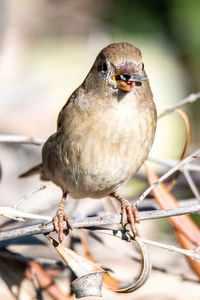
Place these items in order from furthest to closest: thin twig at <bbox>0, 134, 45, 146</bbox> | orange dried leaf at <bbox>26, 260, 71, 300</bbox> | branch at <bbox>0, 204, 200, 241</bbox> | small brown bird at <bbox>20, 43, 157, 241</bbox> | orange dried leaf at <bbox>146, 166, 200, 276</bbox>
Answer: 1. thin twig at <bbox>0, 134, 45, 146</bbox>
2. orange dried leaf at <bbox>26, 260, 71, 300</bbox>
3. orange dried leaf at <bbox>146, 166, 200, 276</bbox>
4. small brown bird at <bbox>20, 43, 157, 241</bbox>
5. branch at <bbox>0, 204, 200, 241</bbox>

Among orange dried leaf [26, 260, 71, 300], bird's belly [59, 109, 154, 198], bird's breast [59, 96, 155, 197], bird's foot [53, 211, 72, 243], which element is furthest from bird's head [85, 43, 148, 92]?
orange dried leaf [26, 260, 71, 300]

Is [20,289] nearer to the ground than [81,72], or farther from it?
nearer to the ground

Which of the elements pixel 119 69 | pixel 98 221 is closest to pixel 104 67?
pixel 119 69

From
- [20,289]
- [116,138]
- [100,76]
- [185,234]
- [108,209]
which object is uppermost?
[100,76]

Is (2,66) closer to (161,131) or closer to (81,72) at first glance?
(81,72)

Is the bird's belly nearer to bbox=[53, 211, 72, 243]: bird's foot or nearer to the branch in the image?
bbox=[53, 211, 72, 243]: bird's foot

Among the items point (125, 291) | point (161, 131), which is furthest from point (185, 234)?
point (161, 131)

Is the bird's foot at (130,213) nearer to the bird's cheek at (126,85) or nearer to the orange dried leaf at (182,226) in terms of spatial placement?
the orange dried leaf at (182,226)
